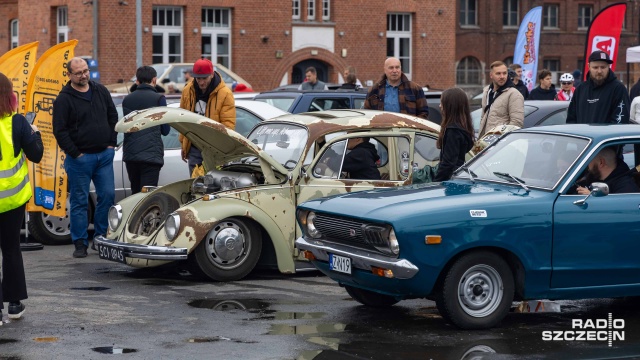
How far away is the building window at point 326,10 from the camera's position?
4769 cm

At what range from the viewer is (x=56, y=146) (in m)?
13.9

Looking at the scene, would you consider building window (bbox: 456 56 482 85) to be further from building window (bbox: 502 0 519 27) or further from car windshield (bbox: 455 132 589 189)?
car windshield (bbox: 455 132 589 189)

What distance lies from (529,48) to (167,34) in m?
20.4

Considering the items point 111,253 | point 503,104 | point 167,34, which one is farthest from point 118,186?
point 167,34

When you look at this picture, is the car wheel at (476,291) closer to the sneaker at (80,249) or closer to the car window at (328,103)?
the sneaker at (80,249)

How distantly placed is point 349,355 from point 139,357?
1365mm

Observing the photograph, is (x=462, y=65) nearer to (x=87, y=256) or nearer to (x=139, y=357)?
(x=87, y=256)

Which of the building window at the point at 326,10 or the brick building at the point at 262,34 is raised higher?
the building window at the point at 326,10

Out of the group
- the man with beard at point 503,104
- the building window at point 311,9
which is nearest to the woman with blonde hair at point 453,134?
the man with beard at point 503,104

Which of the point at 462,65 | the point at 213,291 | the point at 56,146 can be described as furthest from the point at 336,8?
the point at 213,291

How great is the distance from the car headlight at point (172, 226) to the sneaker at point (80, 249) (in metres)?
2.49

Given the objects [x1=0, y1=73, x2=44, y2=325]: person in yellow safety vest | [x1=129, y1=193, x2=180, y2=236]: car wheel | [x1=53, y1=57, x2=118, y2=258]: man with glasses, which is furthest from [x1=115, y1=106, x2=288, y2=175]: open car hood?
[x1=0, y1=73, x2=44, y2=325]: person in yellow safety vest

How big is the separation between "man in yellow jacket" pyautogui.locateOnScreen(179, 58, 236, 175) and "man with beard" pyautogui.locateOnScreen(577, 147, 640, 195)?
507cm

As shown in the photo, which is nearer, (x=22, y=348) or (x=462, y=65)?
(x=22, y=348)
